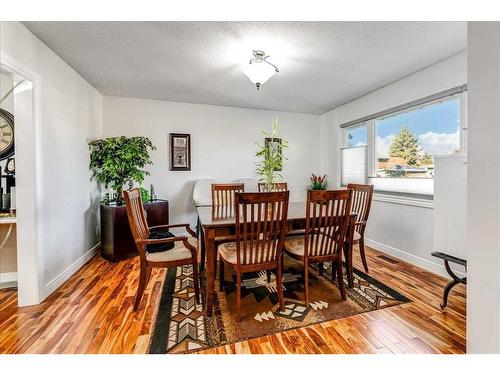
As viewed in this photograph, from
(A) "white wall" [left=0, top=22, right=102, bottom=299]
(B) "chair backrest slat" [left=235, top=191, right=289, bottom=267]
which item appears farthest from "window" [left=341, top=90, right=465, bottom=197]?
(A) "white wall" [left=0, top=22, right=102, bottom=299]

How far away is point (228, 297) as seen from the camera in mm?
2160

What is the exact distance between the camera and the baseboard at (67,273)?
2208 mm

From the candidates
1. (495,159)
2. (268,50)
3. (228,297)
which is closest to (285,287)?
(228,297)

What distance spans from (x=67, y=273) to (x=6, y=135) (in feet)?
5.07

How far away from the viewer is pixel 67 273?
8.28 feet

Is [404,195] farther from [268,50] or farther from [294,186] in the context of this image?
[268,50]

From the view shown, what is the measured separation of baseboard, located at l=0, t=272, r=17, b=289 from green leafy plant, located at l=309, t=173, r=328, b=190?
14.4 ft

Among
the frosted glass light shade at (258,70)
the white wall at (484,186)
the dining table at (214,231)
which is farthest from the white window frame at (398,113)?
the frosted glass light shade at (258,70)

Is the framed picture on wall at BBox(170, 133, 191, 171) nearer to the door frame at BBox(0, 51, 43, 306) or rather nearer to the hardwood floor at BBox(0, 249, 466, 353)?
the door frame at BBox(0, 51, 43, 306)

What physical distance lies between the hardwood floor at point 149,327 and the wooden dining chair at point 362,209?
1.50 ft

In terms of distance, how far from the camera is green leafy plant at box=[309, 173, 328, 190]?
179 inches
